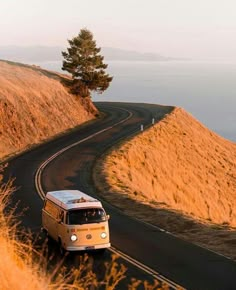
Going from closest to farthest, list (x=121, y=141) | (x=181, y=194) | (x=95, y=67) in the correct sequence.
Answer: (x=181, y=194), (x=121, y=141), (x=95, y=67)

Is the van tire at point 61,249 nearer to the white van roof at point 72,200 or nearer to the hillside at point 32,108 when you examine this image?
the white van roof at point 72,200

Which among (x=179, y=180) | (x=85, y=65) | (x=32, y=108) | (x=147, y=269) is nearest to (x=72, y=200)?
(x=147, y=269)

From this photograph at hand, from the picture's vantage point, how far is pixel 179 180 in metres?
49.2

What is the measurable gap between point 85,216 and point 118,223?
21.3ft

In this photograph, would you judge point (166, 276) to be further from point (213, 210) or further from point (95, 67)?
point (95, 67)

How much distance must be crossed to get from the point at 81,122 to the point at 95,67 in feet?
29.6

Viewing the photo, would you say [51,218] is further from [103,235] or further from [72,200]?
[103,235]

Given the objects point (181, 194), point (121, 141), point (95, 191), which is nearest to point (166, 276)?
point (95, 191)

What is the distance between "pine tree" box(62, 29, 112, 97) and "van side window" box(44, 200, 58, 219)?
4899cm

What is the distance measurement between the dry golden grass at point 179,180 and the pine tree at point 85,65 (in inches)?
411

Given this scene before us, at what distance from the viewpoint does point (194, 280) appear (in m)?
16.1

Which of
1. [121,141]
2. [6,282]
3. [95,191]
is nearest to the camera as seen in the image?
[6,282]

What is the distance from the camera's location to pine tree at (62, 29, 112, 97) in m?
67.4

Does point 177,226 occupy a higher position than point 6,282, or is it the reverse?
point 6,282
